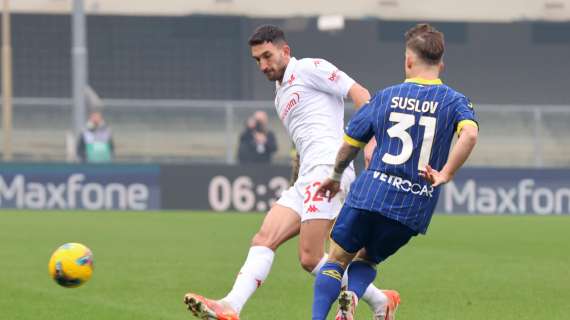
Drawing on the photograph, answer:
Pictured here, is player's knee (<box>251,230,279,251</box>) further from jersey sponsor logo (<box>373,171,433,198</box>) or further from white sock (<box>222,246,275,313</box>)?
jersey sponsor logo (<box>373,171,433,198</box>)

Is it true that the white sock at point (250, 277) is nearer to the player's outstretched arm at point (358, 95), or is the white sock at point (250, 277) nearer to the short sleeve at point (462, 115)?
the player's outstretched arm at point (358, 95)

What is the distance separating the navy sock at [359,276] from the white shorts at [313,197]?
23.5 inches

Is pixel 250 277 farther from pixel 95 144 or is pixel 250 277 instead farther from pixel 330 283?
pixel 95 144

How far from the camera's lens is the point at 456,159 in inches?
303

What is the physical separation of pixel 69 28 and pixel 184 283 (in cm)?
2617

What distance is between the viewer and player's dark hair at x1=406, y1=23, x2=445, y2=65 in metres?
7.80

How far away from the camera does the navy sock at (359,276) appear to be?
8359 mm

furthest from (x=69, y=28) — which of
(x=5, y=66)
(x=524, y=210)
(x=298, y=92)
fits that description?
(x=298, y=92)

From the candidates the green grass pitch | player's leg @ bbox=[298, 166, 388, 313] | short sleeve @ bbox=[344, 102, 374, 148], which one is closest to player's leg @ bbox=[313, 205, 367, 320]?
short sleeve @ bbox=[344, 102, 374, 148]

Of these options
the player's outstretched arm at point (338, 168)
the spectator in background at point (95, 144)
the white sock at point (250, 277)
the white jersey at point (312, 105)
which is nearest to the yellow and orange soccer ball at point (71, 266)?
the white sock at point (250, 277)

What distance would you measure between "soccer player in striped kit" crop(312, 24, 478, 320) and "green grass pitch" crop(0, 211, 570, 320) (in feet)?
6.21

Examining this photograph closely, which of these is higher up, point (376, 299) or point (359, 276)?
point (359, 276)

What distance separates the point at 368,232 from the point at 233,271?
218 inches

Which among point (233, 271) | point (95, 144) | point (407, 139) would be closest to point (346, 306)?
point (407, 139)
